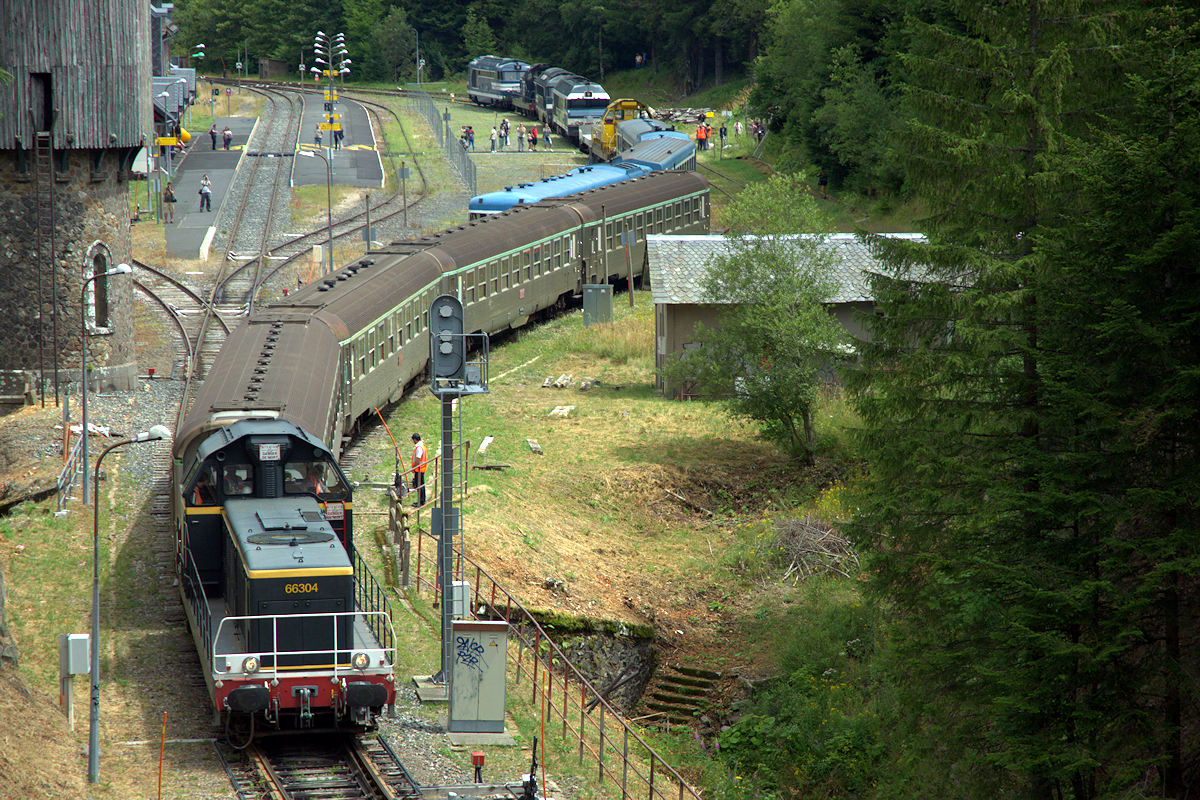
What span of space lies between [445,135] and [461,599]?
218 feet

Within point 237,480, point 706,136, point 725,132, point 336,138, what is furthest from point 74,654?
point 725,132

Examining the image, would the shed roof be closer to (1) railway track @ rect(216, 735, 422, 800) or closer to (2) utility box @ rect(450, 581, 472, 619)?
(2) utility box @ rect(450, 581, 472, 619)

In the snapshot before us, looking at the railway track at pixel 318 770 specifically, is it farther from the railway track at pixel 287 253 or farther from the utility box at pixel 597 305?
the utility box at pixel 597 305

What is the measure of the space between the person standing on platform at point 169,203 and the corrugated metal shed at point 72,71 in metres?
23.5

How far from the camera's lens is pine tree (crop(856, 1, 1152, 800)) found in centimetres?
1345

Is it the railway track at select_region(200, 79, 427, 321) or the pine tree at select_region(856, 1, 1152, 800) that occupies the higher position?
the pine tree at select_region(856, 1, 1152, 800)

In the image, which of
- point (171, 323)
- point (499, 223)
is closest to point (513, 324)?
point (499, 223)

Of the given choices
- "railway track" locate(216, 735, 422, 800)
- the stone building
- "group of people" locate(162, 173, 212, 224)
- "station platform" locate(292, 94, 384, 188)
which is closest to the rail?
"railway track" locate(216, 735, 422, 800)

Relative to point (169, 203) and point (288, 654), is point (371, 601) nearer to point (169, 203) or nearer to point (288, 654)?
point (288, 654)

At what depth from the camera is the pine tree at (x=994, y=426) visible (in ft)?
44.1

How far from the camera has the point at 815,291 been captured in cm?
3119

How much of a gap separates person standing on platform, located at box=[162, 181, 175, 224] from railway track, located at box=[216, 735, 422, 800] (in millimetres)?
41771

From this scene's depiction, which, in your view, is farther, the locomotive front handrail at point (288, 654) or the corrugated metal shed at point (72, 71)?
the corrugated metal shed at point (72, 71)

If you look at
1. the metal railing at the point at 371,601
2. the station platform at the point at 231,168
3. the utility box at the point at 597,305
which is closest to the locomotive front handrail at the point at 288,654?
the metal railing at the point at 371,601
